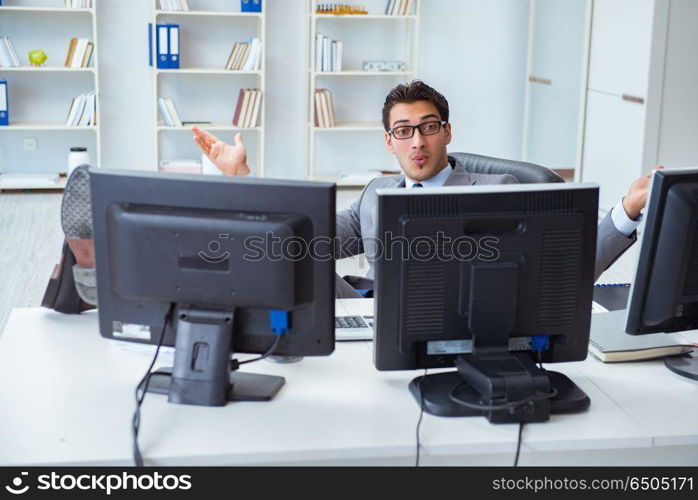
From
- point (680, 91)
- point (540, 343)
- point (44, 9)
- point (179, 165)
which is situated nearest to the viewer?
point (540, 343)

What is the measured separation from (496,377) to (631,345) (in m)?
0.47

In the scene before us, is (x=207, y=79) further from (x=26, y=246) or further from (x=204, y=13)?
(x=26, y=246)

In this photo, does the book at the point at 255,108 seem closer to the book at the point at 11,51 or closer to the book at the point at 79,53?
the book at the point at 79,53

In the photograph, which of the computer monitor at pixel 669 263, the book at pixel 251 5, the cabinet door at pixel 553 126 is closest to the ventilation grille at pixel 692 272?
the computer monitor at pixel 669 263

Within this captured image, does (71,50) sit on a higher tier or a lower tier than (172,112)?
higher

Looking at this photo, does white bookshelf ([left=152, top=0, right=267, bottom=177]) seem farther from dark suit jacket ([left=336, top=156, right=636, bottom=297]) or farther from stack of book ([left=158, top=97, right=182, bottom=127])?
dark suit jacket ([left=336, top=156, right=636, bottom=297])

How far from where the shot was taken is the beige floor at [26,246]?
165 inches

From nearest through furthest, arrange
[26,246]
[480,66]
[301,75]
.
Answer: [26,246], [301,75], [480,66]

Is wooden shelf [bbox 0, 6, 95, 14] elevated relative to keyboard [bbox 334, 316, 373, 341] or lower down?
elevated

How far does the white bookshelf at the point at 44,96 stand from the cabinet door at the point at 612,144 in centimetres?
319

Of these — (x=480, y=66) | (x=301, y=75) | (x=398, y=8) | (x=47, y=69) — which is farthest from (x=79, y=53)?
(x=480, y=66)

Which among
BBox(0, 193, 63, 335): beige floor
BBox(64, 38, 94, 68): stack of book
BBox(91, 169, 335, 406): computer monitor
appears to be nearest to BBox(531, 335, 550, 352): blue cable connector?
BBox(91, 169, 335, 406): computer monitor

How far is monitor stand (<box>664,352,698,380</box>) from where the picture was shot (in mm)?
1901

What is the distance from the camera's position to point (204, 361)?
1749mm
